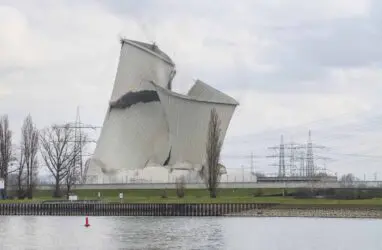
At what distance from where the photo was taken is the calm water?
41.7m

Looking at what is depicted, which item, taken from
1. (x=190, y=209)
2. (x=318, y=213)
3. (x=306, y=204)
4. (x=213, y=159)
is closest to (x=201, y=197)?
(x=213, y=159)

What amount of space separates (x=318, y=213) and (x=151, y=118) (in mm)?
49051

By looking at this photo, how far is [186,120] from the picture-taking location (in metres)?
103

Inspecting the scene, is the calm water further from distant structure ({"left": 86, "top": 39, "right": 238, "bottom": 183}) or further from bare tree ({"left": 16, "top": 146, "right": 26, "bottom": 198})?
distant structure ({"left": 86, "top": 39, "right": 238, "bottom": 183})

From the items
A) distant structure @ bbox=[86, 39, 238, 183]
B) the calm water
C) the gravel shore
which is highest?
distant structure @ bbox=[86, 39, 238, 183]

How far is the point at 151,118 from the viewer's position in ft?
359

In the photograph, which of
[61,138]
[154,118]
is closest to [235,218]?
[61,138]

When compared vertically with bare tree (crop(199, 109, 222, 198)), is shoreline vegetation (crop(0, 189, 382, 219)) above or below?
below

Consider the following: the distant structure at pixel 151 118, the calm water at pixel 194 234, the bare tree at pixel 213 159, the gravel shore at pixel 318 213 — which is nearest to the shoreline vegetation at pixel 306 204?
the gravel shore at pixel 318 213

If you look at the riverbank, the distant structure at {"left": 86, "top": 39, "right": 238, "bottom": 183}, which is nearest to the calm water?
the riverbank

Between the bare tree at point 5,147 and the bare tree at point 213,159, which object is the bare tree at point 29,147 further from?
the bare tree at point 213,159

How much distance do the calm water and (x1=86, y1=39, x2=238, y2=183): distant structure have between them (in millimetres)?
40356

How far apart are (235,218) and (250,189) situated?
2750 centimetres

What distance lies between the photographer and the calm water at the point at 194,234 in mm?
41656
